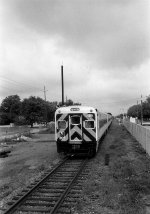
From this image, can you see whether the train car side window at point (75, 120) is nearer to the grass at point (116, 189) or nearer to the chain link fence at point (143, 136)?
the grass at point (116, 189)

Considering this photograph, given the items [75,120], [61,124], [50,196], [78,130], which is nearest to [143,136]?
[78,130]

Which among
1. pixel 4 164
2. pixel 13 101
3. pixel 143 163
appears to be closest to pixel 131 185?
pixel 143 163

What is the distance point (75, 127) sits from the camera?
14.6 meters

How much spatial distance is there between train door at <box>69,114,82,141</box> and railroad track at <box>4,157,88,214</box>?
4.16m

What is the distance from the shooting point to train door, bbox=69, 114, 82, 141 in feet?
47.7

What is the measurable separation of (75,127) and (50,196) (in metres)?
7.13

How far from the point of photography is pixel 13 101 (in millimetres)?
105250

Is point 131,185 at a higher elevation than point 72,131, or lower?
lower

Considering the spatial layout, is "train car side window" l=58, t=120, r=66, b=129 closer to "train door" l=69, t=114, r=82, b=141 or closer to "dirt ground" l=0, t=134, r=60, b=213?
"train door" l=69, t=114, r=82, b=141

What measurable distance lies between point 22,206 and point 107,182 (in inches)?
140

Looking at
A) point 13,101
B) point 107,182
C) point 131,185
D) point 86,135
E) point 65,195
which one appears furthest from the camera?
point 13,101

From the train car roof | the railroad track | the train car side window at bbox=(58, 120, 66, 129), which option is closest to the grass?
the railroad track

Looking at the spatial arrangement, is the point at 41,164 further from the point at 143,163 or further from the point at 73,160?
the point at 143,163

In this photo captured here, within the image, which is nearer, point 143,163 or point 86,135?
point 143,163
